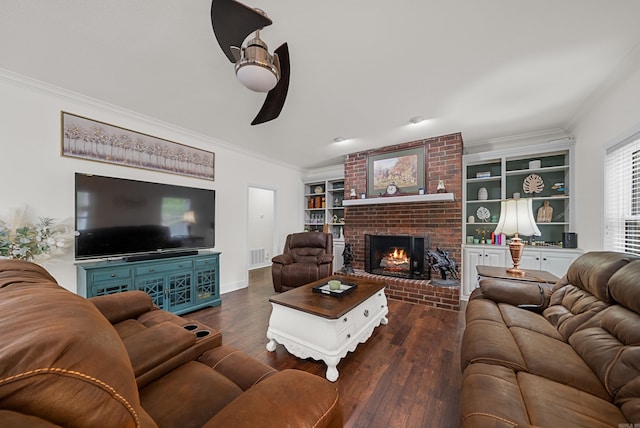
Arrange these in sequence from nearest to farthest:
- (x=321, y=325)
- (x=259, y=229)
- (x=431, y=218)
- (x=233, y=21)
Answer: (x=233, y=21)
(x=321, y=325)
(x=431, y=218)
(x=259, y=229)

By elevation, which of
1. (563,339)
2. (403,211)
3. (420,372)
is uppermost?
(403,211)

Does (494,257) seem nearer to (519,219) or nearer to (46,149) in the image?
(519,219)

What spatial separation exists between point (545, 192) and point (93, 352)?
4.95 metres

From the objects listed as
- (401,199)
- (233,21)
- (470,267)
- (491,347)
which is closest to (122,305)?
(233,21)

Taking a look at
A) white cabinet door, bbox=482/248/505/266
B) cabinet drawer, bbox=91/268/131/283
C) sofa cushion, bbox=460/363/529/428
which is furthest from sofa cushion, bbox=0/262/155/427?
white cabinet door, bbox=482/248/505/266

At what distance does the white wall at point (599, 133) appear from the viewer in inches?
76.0

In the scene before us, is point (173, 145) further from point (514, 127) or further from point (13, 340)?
point (514, 127)

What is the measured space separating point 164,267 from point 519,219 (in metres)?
3.86

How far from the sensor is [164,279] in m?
2.83

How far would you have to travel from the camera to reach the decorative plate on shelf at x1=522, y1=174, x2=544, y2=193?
3547 millimetres

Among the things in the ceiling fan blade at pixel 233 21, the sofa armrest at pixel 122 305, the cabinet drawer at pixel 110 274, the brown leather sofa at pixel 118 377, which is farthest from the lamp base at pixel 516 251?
the cabinet drawer at pixel 110 274

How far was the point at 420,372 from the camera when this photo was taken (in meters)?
1.84

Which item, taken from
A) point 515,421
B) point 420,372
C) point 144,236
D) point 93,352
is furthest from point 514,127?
point 144,236

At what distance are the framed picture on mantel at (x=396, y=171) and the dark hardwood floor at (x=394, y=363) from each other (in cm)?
191
